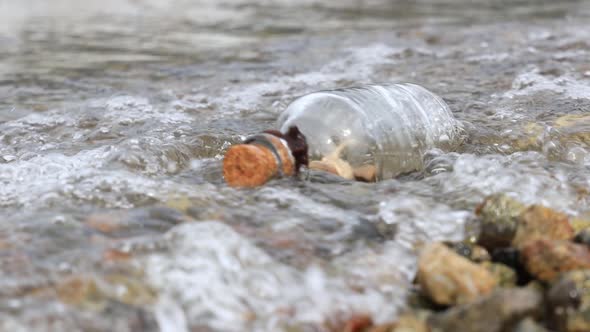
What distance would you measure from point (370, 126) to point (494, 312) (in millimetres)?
1242

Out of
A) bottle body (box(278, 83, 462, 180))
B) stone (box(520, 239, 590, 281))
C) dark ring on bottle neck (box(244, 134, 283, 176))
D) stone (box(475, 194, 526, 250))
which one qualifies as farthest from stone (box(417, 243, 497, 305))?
bottle body (box(278, 83, 462, 180))

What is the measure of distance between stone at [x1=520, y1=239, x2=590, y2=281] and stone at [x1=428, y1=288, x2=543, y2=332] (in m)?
0.17

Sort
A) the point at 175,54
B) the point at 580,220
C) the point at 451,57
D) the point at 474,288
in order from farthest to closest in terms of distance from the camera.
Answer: the point at 175,54 → the point at 451,57 → the point at 580,220 → the point at 474,288

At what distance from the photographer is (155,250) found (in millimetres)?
1972

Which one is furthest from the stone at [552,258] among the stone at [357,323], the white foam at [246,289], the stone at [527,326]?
the stone at [357,323]

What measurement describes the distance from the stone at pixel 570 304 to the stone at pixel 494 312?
4 cm

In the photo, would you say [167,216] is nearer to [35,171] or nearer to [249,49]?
[35,171]

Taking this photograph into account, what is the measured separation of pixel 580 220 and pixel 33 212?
6.70ft

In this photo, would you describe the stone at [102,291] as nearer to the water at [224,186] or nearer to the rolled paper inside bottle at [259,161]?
the water at [224,186]

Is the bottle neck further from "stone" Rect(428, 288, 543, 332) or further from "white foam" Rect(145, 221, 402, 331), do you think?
"stone" Rect(428, 288, 543, 332)

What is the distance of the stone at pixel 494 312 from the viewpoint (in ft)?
5.17

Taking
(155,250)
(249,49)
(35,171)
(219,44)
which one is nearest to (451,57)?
(249,49)

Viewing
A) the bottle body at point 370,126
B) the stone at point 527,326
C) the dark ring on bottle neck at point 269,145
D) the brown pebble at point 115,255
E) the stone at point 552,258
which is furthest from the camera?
the bottle body at point 370,126

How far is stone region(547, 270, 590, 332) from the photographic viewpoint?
5.32 feet
